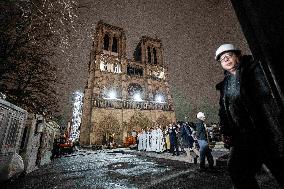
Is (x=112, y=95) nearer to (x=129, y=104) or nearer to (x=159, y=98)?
(x=129, y=104)

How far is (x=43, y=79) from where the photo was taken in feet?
45.0

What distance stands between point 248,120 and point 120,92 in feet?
122

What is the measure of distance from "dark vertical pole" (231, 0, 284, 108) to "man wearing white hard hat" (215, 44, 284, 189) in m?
0.14

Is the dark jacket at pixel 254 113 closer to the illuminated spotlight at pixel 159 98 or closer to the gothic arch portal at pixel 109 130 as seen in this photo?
Result: the gothic arch portal at pixel 109 130

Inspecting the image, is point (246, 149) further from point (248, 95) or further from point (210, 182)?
point (210, 182)

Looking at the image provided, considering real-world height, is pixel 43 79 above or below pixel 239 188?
above

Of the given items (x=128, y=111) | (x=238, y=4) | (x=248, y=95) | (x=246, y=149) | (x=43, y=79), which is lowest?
(x=246, y=149)

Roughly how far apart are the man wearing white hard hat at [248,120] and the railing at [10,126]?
4632mm

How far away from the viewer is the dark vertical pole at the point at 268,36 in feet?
2.53

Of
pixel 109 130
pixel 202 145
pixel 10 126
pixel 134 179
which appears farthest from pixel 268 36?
pixel 109 130

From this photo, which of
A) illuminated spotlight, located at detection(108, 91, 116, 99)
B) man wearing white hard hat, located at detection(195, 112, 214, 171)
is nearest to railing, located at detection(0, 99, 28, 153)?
man wearing white hard hat, located at detection(195, 112, 214, 171)

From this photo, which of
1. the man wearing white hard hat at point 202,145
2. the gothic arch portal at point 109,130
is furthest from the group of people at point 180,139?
the gothic arch portal at point 109,130

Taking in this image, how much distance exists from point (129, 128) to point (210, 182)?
3265 centimetres

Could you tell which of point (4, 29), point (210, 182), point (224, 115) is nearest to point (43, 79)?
point (4, 29)
